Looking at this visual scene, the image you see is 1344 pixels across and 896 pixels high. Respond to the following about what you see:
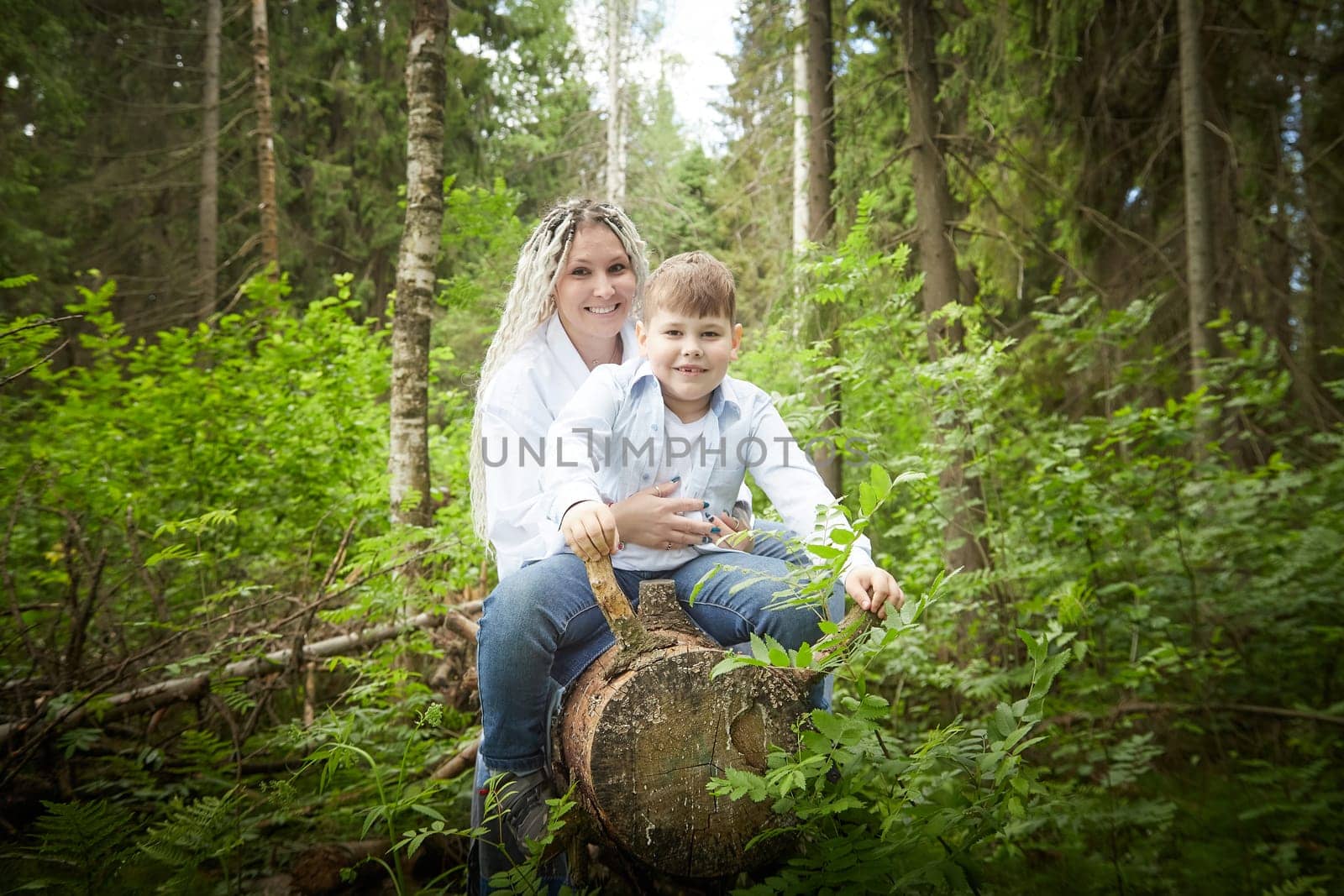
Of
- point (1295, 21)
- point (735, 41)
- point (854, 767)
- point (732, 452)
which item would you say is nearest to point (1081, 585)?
point (732, 452)

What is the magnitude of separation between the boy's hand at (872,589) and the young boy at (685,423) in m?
0.15

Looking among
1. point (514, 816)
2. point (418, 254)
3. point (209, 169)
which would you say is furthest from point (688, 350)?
point (209, 169)

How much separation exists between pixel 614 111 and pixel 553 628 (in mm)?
11864

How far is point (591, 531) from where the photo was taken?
1902 mm

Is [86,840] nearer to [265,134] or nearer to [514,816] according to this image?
[514,816]

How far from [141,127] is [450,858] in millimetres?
15547

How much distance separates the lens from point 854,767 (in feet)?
5.67

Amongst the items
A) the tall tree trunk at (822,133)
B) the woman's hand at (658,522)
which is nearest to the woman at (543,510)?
the woman's hand at (658,522)

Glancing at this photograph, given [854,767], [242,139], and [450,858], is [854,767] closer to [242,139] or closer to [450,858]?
[450,858]

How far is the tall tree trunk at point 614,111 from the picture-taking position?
12.5m

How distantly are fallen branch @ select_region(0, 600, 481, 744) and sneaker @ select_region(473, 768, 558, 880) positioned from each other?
1.41m

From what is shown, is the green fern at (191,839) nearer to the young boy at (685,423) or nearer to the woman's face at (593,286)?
the young boy at (685,423)

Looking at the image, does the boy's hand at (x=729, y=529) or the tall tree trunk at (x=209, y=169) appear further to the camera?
the tall tree trunk at (x=209, y=169)

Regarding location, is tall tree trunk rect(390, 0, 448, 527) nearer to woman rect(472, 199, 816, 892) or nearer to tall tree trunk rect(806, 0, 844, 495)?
woman rect(472, 199, 816, 892)
